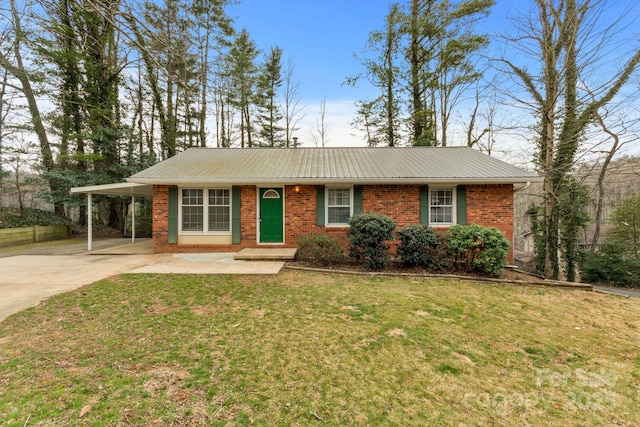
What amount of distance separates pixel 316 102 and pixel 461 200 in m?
13.7

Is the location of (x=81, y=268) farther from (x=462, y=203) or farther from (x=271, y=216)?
(x=462, y=203)

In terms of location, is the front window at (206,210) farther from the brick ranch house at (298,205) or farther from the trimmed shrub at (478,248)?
the trimmed shrub at (478,248)

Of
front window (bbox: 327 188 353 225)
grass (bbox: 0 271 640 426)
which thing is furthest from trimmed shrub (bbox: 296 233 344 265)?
grass (bbox: 0 271 640 426)

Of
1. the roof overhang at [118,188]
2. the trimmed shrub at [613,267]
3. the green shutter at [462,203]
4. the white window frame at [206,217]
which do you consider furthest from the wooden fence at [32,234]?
the trimmed shrub at [613,267]

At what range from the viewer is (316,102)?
18922 mm

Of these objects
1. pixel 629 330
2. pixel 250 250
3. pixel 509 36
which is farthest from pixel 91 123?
pixel 629 330

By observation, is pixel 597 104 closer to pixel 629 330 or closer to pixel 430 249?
pixel 430 249

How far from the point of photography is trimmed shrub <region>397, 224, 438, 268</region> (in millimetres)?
6820

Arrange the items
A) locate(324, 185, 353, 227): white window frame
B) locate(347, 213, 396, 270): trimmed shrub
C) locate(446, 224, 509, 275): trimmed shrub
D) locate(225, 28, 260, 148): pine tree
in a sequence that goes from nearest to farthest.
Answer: locate(446, 224, 509, 275): trimmed shrub → locate(347, 213, 396, 270): trimmed shrub → locate(324, 185, 353, 227): white window frame → locate(225, 28, 260, 148): pine tree

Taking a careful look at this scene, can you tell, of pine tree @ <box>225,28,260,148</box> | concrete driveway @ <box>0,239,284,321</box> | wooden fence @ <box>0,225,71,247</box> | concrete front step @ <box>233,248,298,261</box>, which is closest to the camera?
concrete driveway @ <box>0,239,284,321</box>

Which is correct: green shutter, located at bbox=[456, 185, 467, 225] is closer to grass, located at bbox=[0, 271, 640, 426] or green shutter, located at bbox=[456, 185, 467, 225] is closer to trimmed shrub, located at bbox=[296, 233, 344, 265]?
grass, located at bbox=[0, 271, 640, 426]

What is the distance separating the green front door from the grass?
391cm

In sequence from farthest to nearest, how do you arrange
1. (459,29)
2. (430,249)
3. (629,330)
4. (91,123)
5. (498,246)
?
(459,29) → (91,123) → (430,249) → (498,246) → (629,330)

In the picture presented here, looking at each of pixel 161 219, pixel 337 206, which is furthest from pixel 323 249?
pixel 161 219
